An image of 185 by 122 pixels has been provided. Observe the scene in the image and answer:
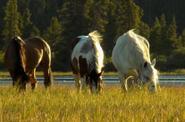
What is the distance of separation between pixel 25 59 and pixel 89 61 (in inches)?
76.0

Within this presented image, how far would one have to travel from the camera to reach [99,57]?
59.4ft

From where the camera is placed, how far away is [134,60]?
17750 millimetres

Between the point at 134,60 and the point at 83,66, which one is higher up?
the point at 134,60

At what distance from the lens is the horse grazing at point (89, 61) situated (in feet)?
56.2

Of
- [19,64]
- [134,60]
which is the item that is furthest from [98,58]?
[19,64]

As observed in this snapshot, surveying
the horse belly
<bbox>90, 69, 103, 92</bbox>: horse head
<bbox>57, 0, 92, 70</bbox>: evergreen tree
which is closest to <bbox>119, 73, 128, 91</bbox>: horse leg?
<bbox>90, 69, 103, 92</bbox>: horse head

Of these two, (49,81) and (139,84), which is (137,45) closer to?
(139,84)

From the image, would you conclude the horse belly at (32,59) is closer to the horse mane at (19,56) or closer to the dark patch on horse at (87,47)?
the horse mane at (19,56)

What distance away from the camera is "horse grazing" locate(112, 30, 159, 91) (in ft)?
54.1

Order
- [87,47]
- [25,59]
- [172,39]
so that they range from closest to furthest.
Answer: [25,59] → [87,47] → [172,39]

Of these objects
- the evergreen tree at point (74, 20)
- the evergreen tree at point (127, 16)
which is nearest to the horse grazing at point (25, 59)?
the evergreen tree at point (74, 20)

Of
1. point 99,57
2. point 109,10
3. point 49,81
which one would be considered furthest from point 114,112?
point 109,10

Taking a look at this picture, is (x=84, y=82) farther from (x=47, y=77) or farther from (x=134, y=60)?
(x=47, y=77)

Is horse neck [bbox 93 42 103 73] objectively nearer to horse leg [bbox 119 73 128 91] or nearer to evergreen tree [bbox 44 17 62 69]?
horse leg [bbox 119 73 128 91]
